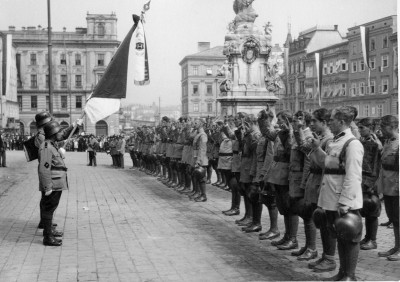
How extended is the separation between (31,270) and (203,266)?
2.23 meters

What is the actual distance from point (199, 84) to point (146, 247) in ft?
184

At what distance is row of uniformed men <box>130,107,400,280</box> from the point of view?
6.40 metres

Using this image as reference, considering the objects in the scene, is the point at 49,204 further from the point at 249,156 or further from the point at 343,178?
the point at 343,178

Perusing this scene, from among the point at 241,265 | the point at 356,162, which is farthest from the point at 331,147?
the point at 241,265

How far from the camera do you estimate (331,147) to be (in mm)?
6609

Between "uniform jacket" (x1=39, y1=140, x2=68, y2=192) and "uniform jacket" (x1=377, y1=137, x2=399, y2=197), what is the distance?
4982 millimetres

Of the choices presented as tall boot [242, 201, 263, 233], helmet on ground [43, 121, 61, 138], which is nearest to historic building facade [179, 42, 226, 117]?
tall boot [242, 201, 263, 233]

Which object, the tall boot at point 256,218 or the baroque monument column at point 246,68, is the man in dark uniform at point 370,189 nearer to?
the tall boot at point 256,218

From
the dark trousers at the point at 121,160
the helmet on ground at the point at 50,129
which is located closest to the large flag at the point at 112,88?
the helmet on ground at the point at 50,129

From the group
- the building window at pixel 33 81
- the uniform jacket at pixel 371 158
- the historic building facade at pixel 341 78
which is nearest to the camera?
the uniform jacket at pixel 371 158

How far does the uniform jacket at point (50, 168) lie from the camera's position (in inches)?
356

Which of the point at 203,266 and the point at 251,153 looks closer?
the point at 203,266

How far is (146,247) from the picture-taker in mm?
8820

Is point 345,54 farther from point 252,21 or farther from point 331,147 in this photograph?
point 331,147
